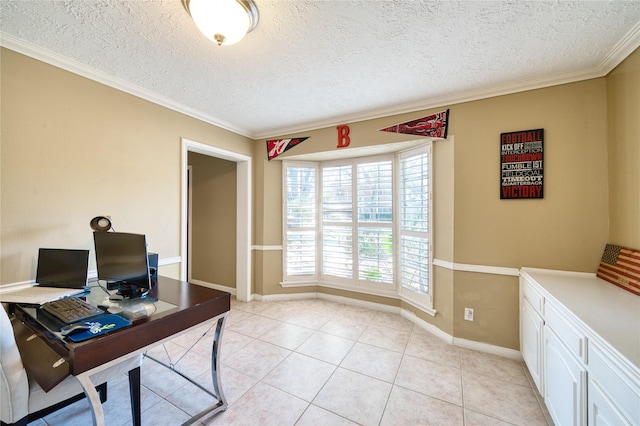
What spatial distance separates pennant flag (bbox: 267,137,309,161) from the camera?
11.4 ft

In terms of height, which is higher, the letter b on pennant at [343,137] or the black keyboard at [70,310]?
the letter b on pennant at [343,137]

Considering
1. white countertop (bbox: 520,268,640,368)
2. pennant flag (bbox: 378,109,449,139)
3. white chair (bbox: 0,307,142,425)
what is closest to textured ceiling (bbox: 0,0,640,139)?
pennant flag (bbox: 378,109,449,139)

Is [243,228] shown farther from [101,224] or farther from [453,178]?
[453,178]

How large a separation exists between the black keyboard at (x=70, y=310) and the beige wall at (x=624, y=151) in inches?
135

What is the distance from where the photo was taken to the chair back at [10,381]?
3.53 ft

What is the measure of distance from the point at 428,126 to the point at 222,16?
215cm

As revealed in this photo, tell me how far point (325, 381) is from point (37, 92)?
315cm

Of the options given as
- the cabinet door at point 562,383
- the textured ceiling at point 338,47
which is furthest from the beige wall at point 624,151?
the cabinet door at point 562,383

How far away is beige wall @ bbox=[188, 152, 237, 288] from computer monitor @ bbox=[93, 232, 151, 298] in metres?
2.11

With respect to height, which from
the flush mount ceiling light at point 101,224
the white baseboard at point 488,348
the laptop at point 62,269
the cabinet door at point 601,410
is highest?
the flush mount ceiling light at point 101,224

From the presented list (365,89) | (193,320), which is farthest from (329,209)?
(193,320)

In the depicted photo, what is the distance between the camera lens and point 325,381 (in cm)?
195

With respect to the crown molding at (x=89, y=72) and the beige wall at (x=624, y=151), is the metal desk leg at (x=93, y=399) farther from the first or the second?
the beige wall at (x=624, y=151)

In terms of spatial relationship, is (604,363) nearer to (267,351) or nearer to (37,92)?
(267,351)
